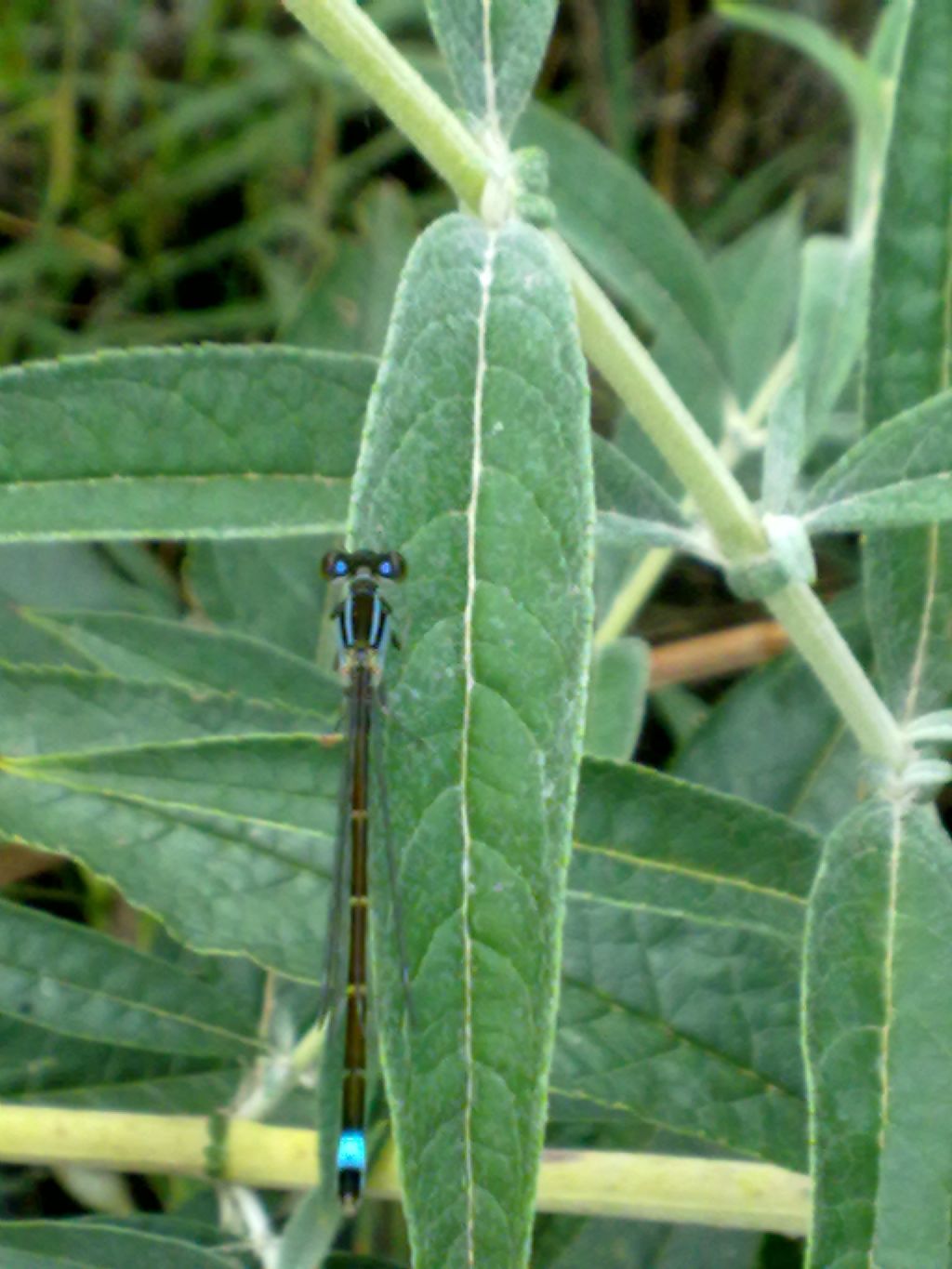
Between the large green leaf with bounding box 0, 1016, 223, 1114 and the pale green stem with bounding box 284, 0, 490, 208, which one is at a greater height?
the pale green stem with bounding box 284, 0, 490, 208

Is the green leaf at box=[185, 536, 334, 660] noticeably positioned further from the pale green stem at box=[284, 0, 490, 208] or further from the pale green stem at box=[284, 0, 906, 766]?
the pale green stem at box=[284, 0, 490, 208]

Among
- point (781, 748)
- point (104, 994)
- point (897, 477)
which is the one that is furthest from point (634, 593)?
point (104, 994)

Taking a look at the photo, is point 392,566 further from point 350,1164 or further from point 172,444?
point 350,1164

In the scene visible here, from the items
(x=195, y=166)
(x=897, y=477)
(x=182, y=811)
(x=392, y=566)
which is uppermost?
(x=195, y=166)

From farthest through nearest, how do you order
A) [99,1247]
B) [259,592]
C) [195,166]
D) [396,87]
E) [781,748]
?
[195,166]
[259,592]
[781,748]
[99,1247]
[396,87]

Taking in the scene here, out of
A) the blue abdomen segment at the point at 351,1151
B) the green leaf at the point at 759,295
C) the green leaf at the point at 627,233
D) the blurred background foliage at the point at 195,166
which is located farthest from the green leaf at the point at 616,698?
the blurred background foliage at the point at 195,166

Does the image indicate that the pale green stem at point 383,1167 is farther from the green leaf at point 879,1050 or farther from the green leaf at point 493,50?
the green leaf at point 493,50

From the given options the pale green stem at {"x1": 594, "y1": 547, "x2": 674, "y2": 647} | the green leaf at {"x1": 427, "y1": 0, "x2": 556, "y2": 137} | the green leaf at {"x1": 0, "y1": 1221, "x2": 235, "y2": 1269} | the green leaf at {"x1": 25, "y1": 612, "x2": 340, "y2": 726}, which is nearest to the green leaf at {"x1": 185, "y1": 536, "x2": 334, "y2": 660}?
the green leaf at {"x1": 25, "y1": 612, "x2": 340, "y2": 726}
